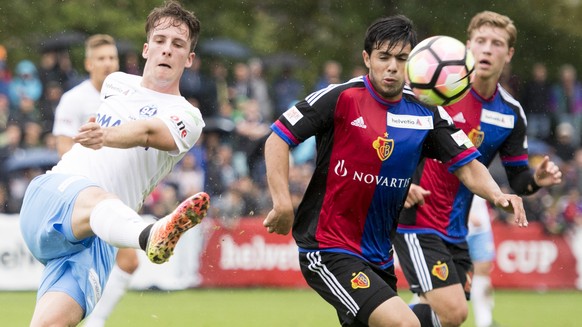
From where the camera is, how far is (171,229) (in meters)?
5.86

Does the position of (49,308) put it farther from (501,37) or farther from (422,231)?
(501,37)

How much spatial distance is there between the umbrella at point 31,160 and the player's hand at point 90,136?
32.5 feet

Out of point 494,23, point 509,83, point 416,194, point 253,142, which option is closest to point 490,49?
point 494,23

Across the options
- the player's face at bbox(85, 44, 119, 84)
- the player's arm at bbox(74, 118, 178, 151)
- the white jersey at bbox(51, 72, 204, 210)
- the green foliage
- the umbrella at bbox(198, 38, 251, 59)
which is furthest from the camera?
the green foliage

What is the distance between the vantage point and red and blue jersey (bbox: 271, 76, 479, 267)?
690 centimetres

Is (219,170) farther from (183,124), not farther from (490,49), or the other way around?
(183,124)

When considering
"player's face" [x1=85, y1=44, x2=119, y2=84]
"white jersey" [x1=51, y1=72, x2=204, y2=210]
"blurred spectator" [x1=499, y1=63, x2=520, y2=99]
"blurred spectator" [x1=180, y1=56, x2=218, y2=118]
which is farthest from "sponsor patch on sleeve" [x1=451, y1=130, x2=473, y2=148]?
"blurred spectator" [x1=499, y1=63, x2=520, y2=99]

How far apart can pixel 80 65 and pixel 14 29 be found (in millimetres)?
2952

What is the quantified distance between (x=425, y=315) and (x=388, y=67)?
1.86m

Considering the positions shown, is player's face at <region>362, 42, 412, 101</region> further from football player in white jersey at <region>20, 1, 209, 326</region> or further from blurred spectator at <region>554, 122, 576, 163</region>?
blurred spectator at <region>554, 122, 576, 163</region>

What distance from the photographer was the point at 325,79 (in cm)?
1764

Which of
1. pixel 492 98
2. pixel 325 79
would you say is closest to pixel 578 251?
pixel 325 79

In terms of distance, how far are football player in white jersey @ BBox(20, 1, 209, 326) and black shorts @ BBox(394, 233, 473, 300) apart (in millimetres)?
2216

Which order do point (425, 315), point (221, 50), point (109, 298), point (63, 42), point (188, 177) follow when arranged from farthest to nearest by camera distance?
point (221, 50) < point (63, 42) < point (188, 177) < point (109, 298) < point (425, 315)
